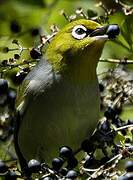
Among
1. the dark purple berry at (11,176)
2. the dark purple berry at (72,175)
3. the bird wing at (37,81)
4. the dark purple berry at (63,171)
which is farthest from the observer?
the bird wing at (37,81)

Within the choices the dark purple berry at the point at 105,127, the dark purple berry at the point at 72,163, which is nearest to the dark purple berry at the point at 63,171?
the dark purple berry at the point at 72,163

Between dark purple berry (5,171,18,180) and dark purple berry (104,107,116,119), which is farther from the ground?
dark purple berry (104,107,116,119)

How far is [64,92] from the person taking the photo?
468cm

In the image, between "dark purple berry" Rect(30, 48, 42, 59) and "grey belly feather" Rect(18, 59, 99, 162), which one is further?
"grey belly feather" Rect(18, 59, 99, 162)

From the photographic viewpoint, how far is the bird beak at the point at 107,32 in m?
4.29

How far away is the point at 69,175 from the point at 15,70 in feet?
5.21

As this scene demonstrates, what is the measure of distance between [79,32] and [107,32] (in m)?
0.34

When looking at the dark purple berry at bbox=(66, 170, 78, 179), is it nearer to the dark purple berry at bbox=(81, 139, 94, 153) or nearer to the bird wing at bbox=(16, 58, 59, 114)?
the dark purple berry at bbox=(81, 139, 94, 153)

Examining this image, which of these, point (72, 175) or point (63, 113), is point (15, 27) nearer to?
point (63, 113)

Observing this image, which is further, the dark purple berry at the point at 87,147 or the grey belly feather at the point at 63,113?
the grey belly feather at the point at 63,113

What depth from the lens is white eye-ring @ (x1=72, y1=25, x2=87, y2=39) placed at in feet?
14.8

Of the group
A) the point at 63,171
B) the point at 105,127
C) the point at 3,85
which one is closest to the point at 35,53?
the point at 3,85

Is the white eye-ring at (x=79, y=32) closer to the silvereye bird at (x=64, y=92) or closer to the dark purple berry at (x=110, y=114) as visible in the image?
the silvereye bird at (x=64, y=92)

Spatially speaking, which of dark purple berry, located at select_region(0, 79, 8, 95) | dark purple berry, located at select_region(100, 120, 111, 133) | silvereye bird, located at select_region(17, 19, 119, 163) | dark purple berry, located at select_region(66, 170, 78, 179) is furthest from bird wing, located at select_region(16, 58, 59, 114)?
dark purple berry, located at select_region(66, 170, 78, 179)
